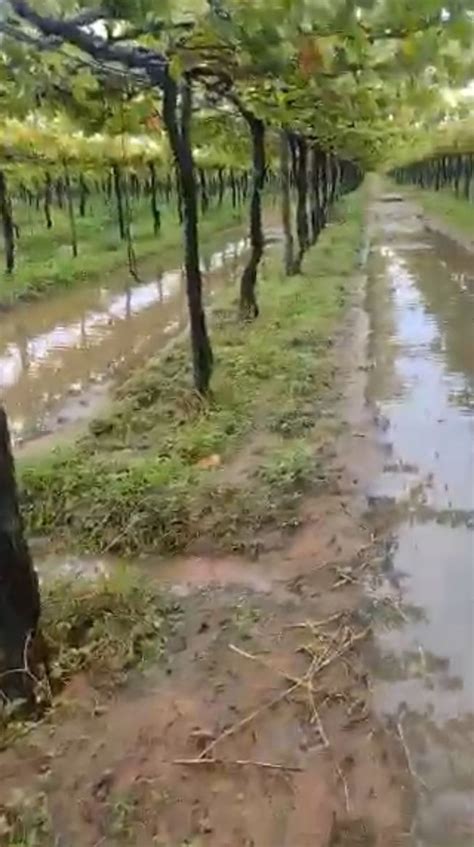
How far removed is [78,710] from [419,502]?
3.83 meters

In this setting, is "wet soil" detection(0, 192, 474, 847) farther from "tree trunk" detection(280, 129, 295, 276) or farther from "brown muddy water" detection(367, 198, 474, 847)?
"tree trunk" detection(280, 129, 295, 276)

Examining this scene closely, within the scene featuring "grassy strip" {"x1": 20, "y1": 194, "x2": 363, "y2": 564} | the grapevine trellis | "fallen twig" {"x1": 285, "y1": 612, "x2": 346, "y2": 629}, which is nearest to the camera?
the grapevine trellis

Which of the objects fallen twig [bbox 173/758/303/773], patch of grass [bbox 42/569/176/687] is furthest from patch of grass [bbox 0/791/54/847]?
patch of grass [bbox 42/569/176/687]

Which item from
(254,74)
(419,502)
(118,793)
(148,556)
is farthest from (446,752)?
(254,74)

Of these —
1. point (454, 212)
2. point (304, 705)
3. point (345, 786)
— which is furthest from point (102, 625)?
point (454, 212)

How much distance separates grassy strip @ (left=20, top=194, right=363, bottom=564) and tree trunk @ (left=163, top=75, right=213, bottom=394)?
0.36 m

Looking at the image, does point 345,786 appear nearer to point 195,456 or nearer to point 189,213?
point 195,456

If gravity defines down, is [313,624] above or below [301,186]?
below

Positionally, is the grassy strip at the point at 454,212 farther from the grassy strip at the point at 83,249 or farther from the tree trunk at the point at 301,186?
the grassy strip at the point at 83,249

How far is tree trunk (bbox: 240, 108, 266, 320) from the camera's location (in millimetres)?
15273

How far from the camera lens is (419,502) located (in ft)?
26.7

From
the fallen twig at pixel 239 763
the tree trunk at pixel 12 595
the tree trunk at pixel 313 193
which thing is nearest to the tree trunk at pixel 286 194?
the tree trunk at pixel 313 193

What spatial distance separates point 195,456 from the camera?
8938mm

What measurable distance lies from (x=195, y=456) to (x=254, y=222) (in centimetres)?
756
